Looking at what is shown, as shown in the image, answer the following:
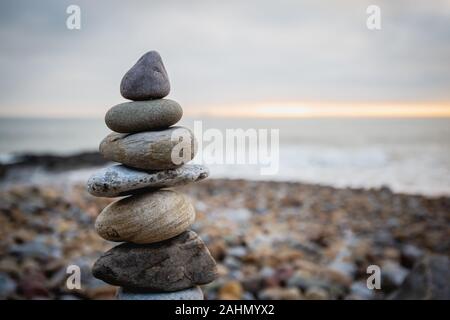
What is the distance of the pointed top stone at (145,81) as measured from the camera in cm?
359

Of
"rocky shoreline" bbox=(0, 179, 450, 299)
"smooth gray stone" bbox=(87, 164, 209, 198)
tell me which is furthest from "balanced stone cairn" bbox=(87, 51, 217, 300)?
"rocky shoreline" bbox=(0, 179, 450, 299)

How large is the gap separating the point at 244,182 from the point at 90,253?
9.42 meters

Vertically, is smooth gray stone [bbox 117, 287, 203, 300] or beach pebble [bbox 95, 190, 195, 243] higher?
beach pebble [bbox 95, 190, 195, 243]

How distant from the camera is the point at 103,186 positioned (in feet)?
11.4

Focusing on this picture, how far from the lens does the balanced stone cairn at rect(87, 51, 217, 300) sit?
11.5 feet

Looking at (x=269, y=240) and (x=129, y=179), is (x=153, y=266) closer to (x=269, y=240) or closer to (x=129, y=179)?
(x=129, y=179)

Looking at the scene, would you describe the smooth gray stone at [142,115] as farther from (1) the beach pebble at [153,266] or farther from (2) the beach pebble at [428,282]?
(2) the beach pebble at [428,282]

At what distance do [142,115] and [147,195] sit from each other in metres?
0.74

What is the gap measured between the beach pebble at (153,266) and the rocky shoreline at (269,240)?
1354 mm

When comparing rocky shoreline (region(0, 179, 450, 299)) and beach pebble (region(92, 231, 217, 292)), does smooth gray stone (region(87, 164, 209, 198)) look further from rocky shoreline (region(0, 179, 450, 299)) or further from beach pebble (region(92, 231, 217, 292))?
rocky shoreline (region(0, 179, 450, 299))

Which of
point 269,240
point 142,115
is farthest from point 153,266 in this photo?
point 269,240

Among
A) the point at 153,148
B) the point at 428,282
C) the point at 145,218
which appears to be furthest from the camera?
the point at 428,282

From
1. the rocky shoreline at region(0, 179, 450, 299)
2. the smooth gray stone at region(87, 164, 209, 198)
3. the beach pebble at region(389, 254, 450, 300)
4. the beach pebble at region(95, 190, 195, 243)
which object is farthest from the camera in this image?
the rocky shoreline at region(0, 179, 450, 299)

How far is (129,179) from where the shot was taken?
346 cm
